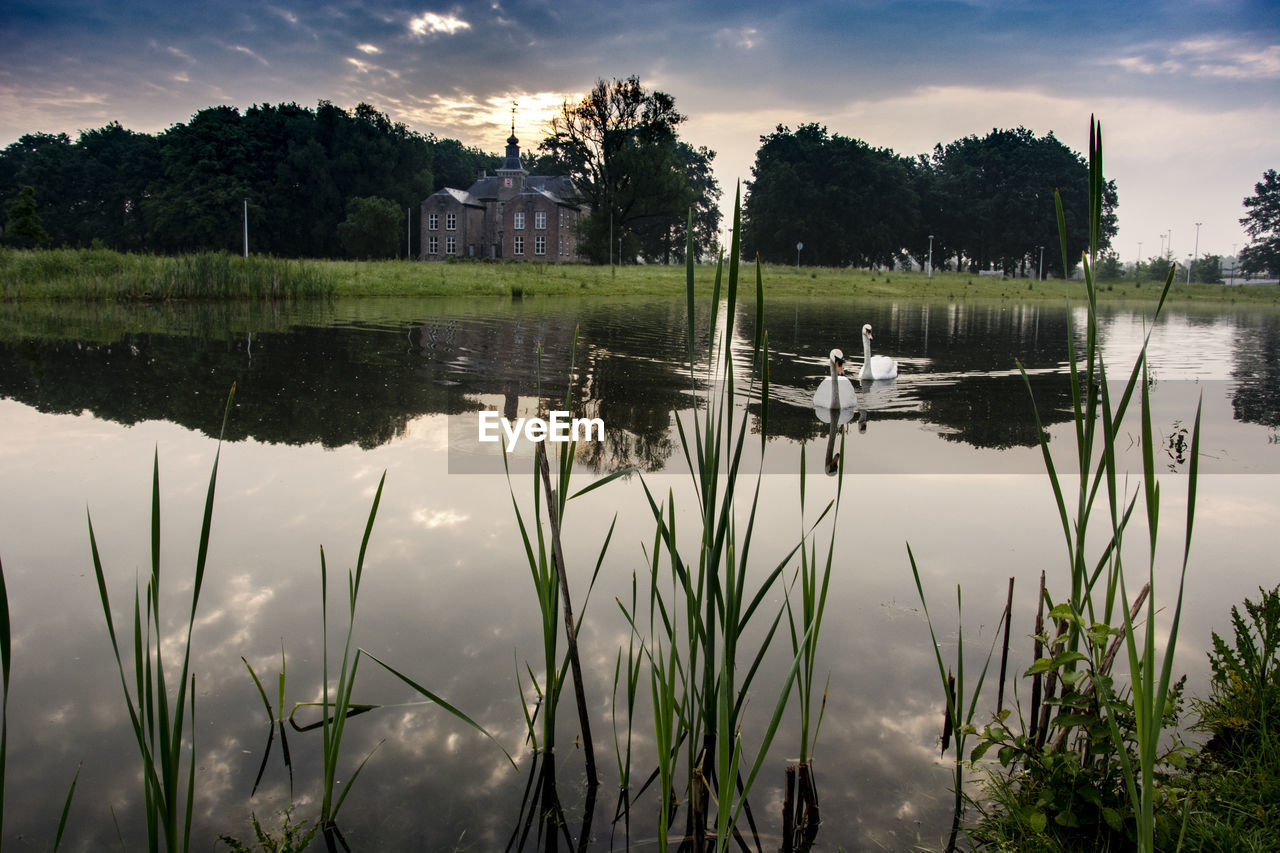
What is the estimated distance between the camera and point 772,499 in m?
5.72

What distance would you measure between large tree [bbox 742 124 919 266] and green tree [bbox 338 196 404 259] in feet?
95.0

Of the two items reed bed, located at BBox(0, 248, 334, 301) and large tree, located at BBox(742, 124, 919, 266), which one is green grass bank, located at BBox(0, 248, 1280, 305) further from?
large tree, located at BBox(742, 124, 919, 266)

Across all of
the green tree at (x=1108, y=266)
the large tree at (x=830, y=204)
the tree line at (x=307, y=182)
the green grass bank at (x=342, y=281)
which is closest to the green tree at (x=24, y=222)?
the tree line at (x=307, y=182)

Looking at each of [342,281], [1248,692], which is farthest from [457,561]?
[342,281]

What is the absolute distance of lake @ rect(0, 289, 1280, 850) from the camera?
8.62 ft

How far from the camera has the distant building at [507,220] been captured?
253 feet

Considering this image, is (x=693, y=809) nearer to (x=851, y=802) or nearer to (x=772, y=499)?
(x=851, y=802)

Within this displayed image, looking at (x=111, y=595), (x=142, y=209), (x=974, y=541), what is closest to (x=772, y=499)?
(x=974, y=541)

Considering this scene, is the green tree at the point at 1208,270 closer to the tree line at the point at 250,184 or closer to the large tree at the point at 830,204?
the large tree at the point at 830,204

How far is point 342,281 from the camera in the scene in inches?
1093

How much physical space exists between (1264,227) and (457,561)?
103814mm

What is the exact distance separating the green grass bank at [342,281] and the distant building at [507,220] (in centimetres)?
3086

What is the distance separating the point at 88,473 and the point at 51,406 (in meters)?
2.97

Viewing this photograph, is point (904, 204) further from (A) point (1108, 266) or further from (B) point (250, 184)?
(B) point (250, 184)
